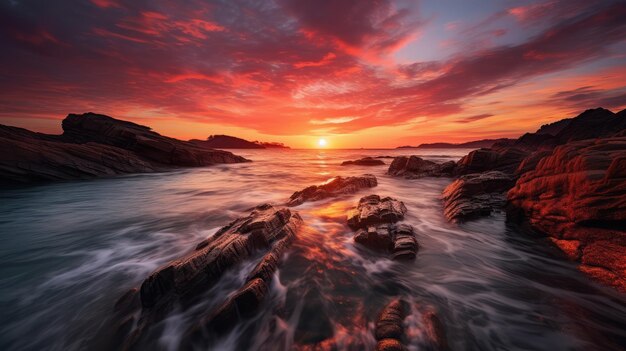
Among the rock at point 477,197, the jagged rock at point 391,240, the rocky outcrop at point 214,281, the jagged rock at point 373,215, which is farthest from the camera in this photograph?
the rock at point 477,197

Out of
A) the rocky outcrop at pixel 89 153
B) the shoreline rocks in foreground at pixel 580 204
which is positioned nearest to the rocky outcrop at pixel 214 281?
the shoreline rocks in foreground at pixel 580 204

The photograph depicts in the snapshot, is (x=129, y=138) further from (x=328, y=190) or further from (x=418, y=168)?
(x=418, y=168)

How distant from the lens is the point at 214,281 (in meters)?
4.49

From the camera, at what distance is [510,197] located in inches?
313

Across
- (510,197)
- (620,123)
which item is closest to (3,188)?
(510,197)

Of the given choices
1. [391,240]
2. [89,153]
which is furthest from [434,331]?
[89,153]

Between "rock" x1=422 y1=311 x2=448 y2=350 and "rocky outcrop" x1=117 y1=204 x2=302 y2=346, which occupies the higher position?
"rocky outcrop" x1=117 y1=204 x2=302 y2=346

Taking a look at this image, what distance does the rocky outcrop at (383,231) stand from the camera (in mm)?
5941

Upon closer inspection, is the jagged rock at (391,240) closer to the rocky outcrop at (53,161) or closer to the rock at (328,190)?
the rock at (328,190)

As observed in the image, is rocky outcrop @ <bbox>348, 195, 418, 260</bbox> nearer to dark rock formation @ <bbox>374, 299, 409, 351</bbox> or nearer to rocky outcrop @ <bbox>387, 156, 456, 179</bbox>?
dark rock formation @ <bbox>374, 299, 409, 351</bbox>

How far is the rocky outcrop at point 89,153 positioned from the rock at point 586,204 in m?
27.7

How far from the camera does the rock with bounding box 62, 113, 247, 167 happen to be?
87.4 feet

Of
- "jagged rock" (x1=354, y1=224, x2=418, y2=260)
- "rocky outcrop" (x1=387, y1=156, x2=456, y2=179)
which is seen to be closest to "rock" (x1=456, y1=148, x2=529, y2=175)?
"rocky outcrop" (x1=387, y1=156, x2=456, y2=179)

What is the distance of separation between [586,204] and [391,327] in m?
5.33
